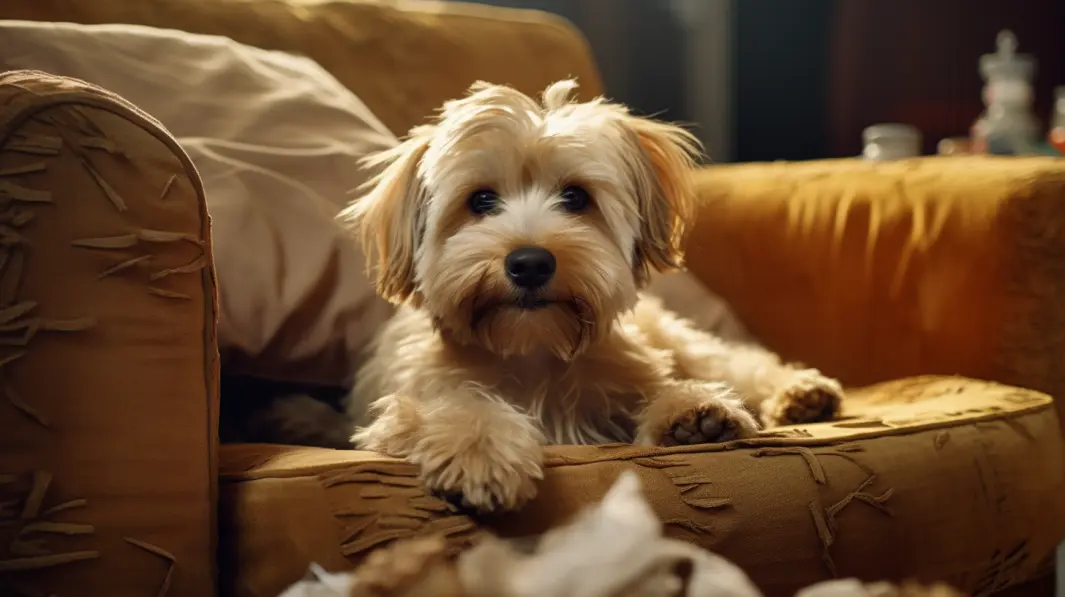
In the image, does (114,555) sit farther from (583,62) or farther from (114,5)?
(583,62)

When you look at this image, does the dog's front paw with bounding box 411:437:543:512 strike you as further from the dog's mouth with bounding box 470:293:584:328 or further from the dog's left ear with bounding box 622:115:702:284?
the dog's left ear with bounding box 622:115:702:284

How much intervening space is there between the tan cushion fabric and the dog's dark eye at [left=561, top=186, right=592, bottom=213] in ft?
2.40

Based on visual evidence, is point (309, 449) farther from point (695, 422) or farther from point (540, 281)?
point (695, 422)

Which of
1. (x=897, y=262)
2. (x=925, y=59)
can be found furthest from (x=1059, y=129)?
(x=897, y=262)

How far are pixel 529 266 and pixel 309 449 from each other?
43 cm

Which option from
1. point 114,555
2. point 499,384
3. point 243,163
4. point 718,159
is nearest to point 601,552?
point 114,555

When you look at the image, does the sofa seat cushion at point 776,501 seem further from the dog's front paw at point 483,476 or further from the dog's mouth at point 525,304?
the dog's mouth at point 525,304

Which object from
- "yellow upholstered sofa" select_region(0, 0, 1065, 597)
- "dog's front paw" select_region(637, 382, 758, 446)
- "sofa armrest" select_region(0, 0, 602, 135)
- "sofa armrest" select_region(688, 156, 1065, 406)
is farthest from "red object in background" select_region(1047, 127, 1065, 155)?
"dog's front paw" select_region(637, 382, 758, 446)

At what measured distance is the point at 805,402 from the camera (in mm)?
1636

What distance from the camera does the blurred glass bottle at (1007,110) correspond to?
3047 millimetres

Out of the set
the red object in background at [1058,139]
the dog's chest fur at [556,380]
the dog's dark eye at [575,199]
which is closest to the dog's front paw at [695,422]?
A: the dog's chest fur at [556,380]

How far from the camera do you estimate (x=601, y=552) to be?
2.66 feet

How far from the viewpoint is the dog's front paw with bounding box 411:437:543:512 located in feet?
3.71

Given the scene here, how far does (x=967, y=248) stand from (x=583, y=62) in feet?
4.30
